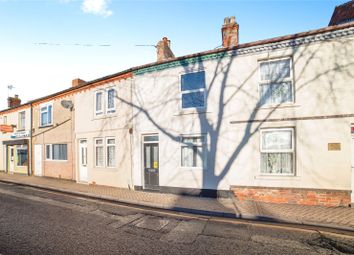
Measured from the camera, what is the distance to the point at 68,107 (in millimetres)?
13383

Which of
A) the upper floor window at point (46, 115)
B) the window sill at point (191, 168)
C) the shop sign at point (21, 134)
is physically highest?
the upper floor window at point (46, 115)

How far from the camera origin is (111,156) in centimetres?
1146

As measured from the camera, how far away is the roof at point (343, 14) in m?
13.0

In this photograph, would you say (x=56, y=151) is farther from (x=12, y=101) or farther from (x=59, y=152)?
(x=12, y=101)

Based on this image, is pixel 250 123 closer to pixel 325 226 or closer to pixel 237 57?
pixel 237 57

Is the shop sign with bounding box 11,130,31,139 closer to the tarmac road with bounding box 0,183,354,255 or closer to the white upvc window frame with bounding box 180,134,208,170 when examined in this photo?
the tarmac road with bounding box 0,183,354,255

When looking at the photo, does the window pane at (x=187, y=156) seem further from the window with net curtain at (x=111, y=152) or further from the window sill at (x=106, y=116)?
the window sill at (x=106, y=116)

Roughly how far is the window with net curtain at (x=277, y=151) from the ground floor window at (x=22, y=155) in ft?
64.4

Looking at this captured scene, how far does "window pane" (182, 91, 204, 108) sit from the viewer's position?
29.8ft

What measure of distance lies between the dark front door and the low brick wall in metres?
3.89

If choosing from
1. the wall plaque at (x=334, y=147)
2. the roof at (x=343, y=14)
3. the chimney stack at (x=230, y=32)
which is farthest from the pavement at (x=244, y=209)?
the roof at (x=343, y=14)

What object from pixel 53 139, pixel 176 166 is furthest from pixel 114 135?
pixel 53 139

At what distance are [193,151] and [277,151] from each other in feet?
11.8

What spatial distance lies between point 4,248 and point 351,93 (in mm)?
11312
